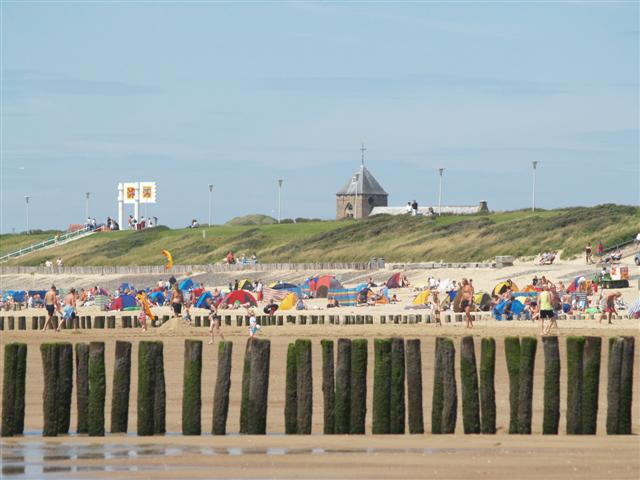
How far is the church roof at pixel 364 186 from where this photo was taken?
13338cm

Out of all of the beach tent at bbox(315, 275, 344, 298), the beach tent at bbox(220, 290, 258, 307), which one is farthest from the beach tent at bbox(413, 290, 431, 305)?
the beach tent at bbox(315, 275, 344, 298)

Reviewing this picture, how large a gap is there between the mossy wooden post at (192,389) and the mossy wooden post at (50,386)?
1544 millimetres

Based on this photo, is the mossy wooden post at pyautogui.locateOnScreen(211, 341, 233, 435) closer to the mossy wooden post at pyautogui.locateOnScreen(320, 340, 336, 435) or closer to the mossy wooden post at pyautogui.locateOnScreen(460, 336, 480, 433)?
the mossy wooden post at pyautogui.locateOnScreen(320, 340, 336, 435)

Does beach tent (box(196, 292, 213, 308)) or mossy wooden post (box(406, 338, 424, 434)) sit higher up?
mossy wooden post (box(406, 338, 424, 434))

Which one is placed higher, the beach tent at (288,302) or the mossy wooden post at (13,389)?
Answer: the mossy wooden post at (13,389)

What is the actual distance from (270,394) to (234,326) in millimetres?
18067

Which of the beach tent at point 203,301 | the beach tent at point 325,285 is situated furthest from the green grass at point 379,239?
the beach tent at point 203,301

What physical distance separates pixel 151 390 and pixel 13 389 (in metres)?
1.67

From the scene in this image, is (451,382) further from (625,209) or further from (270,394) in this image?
(625,209)

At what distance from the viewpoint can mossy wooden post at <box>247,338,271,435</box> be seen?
15438 mm

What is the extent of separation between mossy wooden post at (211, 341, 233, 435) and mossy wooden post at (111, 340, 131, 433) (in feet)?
3.54

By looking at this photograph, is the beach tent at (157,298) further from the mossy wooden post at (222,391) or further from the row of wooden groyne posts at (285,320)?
the mossy wooden post at (222,391)

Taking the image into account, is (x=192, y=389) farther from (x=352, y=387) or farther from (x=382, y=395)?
(x=382, y=395)

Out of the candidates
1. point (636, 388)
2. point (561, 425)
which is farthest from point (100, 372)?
point (636, 388)
